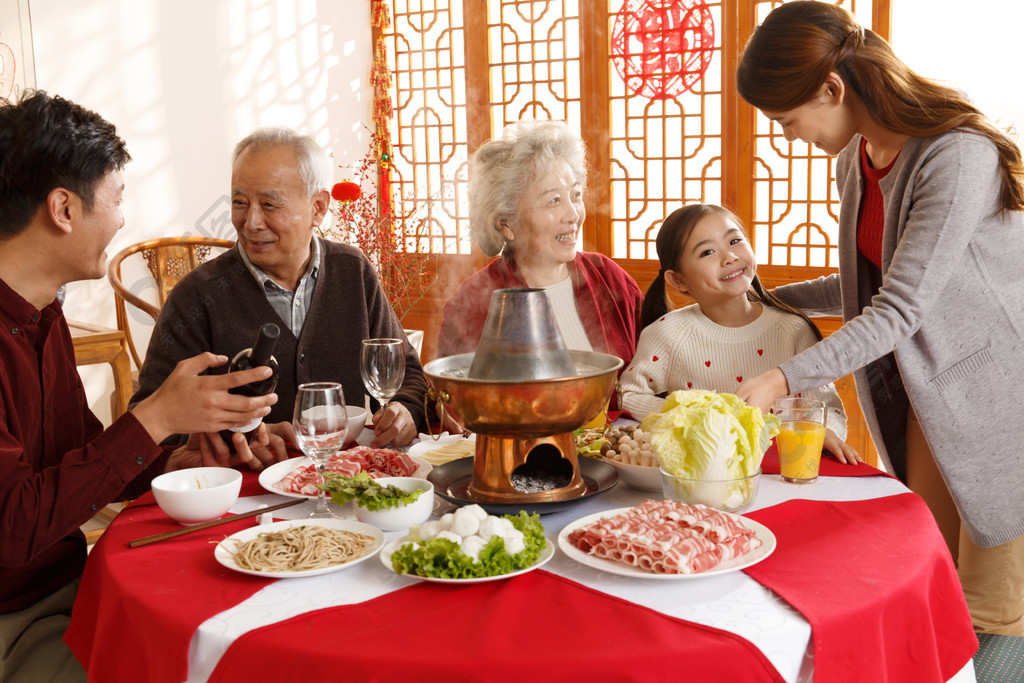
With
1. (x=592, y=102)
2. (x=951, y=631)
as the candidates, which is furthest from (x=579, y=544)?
(x=592, y=102)

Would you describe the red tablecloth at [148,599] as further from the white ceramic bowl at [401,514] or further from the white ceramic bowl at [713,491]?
the white ceramic bowl at [713,491]

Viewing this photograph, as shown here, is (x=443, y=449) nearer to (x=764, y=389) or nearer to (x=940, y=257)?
(x=764, y=389)

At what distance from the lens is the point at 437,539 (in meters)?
1.27

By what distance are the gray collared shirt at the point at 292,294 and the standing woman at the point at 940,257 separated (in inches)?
53.3

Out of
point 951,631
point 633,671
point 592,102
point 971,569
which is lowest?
point 971,569

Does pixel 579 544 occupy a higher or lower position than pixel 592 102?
lower

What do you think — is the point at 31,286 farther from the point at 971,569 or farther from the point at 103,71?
the point at 103,71

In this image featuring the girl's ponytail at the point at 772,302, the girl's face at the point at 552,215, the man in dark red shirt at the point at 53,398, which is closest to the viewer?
the man in dark red shirt at the point at 53,398

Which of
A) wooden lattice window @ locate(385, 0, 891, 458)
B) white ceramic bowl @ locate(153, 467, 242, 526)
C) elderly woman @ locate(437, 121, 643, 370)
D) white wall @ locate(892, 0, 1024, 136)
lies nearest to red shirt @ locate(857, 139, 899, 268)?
elderly woman @ locate(437, 121, 643, 370)

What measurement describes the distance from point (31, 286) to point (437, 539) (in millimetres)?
1077

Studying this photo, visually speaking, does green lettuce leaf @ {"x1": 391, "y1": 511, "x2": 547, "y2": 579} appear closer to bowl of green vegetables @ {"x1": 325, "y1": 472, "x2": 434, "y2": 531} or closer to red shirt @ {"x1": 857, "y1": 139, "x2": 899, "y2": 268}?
bowl of green vegetables @ {"x1": 325, "y1": 472, "x2": 434, "y2": 531}

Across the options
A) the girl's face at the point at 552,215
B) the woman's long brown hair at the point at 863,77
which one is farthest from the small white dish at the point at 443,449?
the woman's long brown hair at the point at 863,77

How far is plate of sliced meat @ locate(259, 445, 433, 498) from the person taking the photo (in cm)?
169

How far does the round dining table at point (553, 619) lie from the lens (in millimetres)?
1061
